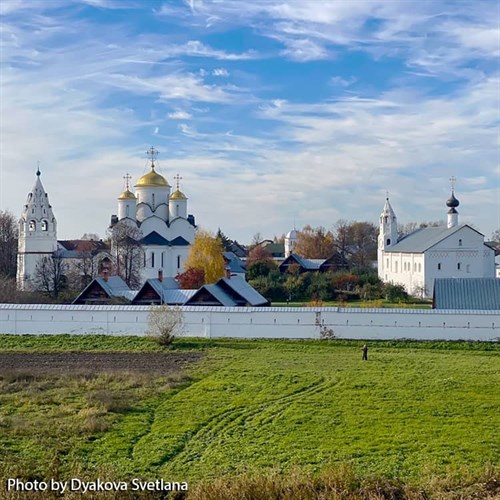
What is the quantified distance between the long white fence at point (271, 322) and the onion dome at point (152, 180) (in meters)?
18.5

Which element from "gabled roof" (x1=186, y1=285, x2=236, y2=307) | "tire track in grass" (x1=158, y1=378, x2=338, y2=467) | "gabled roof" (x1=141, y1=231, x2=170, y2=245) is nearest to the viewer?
"tire track in grass" (x1=158, y1=378, x2=338, y2=467)

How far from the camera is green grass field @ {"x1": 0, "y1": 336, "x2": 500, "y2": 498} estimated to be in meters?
8.10

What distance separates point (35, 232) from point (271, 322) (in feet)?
60.6

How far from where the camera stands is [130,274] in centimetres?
3341

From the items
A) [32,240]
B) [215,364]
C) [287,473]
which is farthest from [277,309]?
[32,240]

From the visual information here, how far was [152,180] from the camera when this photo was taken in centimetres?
3925

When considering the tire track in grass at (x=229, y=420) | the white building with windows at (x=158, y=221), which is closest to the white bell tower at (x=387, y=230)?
the white building with windows at (x=158, y=221)

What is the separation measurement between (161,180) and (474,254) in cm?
1704

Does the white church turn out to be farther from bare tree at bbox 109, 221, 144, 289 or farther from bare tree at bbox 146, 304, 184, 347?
bare tree at bbox 146, 304, 184, 347

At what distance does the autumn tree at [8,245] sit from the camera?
41.4 m

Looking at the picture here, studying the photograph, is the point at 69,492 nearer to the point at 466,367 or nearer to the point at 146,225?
the point at 466,367

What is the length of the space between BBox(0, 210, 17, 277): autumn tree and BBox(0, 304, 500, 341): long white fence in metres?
16.7

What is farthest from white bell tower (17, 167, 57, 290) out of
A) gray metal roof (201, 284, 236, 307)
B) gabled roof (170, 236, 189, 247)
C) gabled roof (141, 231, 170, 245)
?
gray metal roof (201, 284, 236, 307)

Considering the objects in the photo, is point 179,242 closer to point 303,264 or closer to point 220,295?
point 303,264
